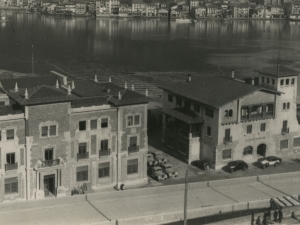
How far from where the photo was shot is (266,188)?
1502 inches

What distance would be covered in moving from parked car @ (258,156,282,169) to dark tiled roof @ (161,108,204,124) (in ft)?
18.5

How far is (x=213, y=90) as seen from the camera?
156 ft

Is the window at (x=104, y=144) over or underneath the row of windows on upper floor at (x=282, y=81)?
underneath

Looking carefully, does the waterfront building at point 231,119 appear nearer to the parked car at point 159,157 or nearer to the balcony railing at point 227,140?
the balcony railing at point 227,140

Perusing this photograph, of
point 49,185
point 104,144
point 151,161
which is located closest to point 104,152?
point 104,144

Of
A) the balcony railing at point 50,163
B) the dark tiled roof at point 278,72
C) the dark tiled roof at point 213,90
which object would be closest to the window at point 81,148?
the balcony railing at point 50,163

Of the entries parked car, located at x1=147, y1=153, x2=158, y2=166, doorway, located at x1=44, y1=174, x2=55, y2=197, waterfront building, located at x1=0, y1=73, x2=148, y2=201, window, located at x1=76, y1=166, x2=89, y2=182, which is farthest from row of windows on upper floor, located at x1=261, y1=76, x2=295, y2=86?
doorway, located at x1=44, y1=174, x2=55, y2=197

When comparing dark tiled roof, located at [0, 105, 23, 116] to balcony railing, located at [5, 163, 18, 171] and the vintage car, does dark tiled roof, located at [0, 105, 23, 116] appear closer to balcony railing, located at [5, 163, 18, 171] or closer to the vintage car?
balcony railing, located at [5, 163, 18, 171]

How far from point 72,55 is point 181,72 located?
30.3 meters

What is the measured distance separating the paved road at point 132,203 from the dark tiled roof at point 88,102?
6.74 meters

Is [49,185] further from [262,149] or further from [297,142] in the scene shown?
[297,142]

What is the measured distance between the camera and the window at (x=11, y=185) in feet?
121

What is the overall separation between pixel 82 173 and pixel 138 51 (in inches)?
4185

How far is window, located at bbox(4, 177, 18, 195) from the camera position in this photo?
36791mm
